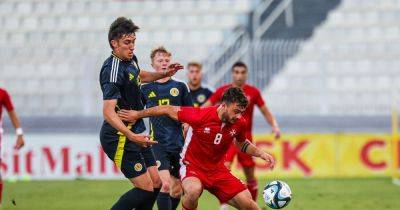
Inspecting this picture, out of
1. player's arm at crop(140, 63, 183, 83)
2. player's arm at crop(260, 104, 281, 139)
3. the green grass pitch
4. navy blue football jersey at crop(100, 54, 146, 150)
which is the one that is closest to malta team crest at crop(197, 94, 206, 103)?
player's arm at crop(260, 104, 281, 139)

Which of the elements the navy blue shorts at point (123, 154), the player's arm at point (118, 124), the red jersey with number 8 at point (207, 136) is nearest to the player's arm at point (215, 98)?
the red jersey with number 8 at point (207, 136)

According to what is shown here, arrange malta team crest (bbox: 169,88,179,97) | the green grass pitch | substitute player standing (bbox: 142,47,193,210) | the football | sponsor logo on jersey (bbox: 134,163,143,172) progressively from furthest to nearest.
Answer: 1. the green grass pitch
2. malta team crest (bbox: 169,88,179,97)
3. substitute player standing (bbox: 142,47,193,210)
4. the football
5. sponsor logo on jersey (bbox: 134,163,143,172)

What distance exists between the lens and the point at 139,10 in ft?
89.4

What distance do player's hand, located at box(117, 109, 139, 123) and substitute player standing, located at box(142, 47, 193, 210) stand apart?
2.29m

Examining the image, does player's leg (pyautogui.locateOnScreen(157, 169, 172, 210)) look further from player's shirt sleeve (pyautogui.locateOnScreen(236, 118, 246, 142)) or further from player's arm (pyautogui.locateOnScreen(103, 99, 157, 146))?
player's arm (pyautogui.locateOnScreen(103, 99, 157, 146))

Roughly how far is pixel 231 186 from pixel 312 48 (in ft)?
46.0

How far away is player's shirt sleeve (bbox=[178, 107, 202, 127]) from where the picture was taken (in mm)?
7875

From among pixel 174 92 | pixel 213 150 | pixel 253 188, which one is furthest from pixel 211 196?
pixel 213 150

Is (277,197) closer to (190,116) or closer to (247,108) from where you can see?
(190,116)

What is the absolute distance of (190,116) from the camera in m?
7.91

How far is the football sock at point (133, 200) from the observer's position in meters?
7.18

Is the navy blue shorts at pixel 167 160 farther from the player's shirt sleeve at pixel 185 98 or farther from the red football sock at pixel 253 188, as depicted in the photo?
the red football sock at pixel 253 188

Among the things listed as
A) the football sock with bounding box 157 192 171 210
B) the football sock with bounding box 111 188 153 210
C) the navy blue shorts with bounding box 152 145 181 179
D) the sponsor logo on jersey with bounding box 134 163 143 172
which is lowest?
the football sock with bounding box 157 192 171 210

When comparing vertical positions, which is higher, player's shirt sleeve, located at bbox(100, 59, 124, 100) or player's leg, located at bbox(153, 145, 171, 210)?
player's shirt sleeve, located at bbox(100, 59, 124, 100)
